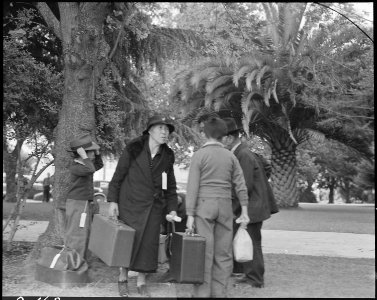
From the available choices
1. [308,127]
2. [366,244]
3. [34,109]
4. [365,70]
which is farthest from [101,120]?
[308,127]

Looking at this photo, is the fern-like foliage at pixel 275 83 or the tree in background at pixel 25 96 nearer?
the tree in background at pixel 25 96

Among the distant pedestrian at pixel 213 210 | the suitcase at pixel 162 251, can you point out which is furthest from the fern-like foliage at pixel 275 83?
the distant pedestrian at pixel 213 210

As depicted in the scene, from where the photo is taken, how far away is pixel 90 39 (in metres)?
7.23

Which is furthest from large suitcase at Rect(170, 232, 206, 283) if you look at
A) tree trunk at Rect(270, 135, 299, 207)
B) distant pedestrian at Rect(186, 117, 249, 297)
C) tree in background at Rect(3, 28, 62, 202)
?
tree trunk at Rect(270, 135, 299, 207)

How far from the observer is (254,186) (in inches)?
247

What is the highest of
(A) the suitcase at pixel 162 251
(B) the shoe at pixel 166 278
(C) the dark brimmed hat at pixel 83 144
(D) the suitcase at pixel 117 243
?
(C) the dark brimmed hat at pixel 83 144

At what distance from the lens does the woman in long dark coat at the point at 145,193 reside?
5.71 meters

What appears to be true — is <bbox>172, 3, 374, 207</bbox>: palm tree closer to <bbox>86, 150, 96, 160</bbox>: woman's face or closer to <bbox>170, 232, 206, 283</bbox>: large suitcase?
<bbox>86, 150, 96, 160</bbox>: woman's face

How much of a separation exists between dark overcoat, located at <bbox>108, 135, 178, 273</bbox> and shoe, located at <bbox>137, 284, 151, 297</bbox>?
0.18m

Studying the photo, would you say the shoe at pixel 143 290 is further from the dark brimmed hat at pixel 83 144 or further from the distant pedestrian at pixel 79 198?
the dark brimmed hat at pixel 83 144

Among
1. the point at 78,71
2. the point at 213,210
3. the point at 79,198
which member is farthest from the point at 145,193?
the point at 78,71

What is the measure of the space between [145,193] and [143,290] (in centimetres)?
100

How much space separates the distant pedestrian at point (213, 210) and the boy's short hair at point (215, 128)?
0.17m

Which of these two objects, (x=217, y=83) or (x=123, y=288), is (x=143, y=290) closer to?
(x=123, y=288)
